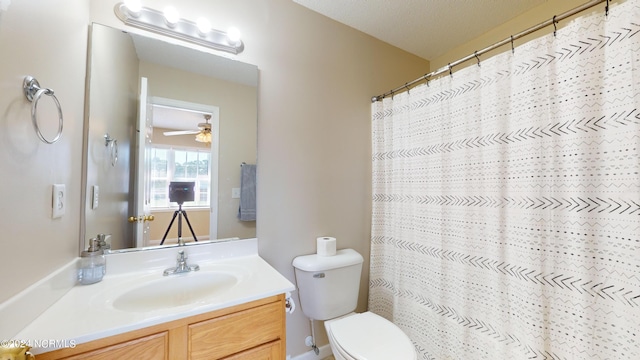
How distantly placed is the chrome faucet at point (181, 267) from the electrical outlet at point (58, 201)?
0.46 m

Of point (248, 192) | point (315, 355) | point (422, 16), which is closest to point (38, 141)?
point (248, 192)

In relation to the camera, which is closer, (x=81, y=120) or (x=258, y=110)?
(x=81, y=120)

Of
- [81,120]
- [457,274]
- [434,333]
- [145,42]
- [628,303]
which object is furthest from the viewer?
[434,333]

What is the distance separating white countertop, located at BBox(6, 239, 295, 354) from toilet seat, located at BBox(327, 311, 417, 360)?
468mm

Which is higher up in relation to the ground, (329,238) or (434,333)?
(329,238)

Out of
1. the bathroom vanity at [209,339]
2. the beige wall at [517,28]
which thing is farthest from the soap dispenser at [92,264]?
the beige wall at [517,28]

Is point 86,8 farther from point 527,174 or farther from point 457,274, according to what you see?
point 457,274

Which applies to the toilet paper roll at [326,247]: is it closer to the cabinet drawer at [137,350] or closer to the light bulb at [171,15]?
the cabinet drawer at [137,350]

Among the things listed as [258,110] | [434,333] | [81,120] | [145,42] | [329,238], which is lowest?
[434,333]

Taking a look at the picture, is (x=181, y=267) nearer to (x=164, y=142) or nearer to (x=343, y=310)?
(x=164, y=142)

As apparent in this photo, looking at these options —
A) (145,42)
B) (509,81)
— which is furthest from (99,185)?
(509,81)

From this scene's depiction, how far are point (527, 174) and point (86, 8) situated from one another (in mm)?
2081

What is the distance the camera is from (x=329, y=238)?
5.41 feet

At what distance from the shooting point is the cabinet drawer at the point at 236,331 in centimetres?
84
